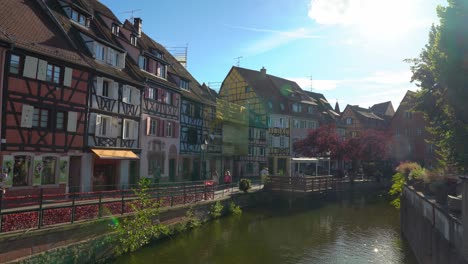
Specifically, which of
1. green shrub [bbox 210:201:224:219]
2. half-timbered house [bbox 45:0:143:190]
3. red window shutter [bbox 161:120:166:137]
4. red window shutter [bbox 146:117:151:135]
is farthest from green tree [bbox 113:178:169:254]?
red window shutter [bbox 161:120:166:137]

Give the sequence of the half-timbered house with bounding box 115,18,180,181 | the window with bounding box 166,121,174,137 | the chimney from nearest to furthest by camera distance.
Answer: the half-timbered house with bounding box 115,18,180,181 < the window with bounding box 166,121,174,137 < the chimney

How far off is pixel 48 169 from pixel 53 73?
534 cm

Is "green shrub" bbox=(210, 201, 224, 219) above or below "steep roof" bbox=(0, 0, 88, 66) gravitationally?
below

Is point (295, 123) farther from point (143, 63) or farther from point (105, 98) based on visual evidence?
point (105, 98)

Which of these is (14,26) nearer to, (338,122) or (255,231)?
(255,231)

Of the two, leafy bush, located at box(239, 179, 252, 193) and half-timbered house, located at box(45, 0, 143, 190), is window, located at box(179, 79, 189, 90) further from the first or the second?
leafy bush, located at box(239, 179, 252, 193)

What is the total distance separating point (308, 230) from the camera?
77.0ft

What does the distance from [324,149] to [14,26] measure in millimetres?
37036

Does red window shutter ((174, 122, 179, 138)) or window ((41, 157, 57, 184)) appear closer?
window ((41, 157, 57, 184))

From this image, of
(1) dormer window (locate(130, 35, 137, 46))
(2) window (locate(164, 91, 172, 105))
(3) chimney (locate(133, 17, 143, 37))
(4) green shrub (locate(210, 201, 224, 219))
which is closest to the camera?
(4) green shrub (locate(210, 201, 224, 219))

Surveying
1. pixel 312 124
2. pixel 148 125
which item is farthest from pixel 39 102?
pixel 312 124

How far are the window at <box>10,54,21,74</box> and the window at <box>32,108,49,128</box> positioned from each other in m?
2.25

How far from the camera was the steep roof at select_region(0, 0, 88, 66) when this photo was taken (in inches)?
757

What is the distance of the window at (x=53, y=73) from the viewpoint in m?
20.8
